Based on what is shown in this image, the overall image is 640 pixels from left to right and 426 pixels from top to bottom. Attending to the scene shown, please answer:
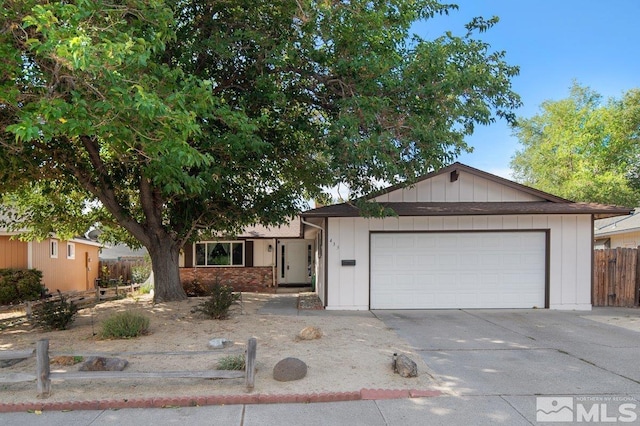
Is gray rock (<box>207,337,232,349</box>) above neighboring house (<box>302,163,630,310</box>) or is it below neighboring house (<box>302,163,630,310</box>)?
below

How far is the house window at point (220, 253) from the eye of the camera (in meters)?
20.0

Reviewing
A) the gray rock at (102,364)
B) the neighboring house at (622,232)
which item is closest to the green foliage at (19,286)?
the gray rock at (102,364)

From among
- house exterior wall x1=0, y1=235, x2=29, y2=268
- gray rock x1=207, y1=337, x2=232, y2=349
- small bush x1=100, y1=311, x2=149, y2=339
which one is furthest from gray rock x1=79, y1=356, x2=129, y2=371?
house exterior wall x1=0, y1=235, x2=29, y2=268

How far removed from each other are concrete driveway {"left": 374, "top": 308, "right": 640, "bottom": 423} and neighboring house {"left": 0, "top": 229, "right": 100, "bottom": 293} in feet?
46.4

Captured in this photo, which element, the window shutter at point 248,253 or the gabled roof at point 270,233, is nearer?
the gabled roof at point 270,233

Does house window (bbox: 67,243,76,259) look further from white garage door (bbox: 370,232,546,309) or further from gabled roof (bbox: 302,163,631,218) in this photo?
white garage door (bbox: 370,232,546,309)

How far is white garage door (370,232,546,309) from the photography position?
12.6m

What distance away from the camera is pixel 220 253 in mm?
20203

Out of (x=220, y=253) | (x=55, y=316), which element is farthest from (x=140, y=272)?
(x=55, y=316)

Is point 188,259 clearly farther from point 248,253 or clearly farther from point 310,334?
point 310,334

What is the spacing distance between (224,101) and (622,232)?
18.5 m

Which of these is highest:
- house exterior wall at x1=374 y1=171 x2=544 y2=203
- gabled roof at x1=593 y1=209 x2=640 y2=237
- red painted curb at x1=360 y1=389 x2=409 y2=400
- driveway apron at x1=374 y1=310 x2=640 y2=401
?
house exterior wall at x1=374 y1=171 x2=544 y2=203

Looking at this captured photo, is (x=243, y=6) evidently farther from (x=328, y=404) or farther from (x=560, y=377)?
(x=560, y=377)

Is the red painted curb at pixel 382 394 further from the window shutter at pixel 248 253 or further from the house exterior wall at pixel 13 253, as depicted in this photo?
the house exterior wall at pixel 13 253
